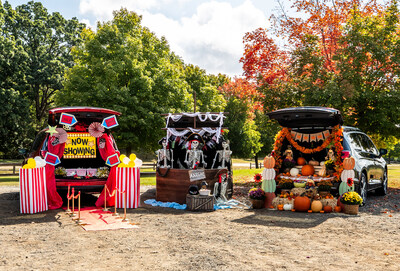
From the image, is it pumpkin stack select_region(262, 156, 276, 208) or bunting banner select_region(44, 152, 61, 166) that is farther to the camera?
pumpkin stack select_region(262, 156, 276, 208)

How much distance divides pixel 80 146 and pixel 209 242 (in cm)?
648

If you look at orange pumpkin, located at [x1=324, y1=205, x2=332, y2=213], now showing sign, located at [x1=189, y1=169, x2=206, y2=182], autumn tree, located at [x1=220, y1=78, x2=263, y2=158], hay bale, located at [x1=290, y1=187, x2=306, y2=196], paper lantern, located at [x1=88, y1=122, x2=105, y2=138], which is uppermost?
autumn tree, located at [x1=220, y1=78, x2=263, y2=158]

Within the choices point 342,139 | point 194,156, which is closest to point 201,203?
point 194,156

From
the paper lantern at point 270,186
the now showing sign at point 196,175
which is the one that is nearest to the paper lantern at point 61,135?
the now showing sign at point 196,175

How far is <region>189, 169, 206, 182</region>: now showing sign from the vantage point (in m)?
10.7

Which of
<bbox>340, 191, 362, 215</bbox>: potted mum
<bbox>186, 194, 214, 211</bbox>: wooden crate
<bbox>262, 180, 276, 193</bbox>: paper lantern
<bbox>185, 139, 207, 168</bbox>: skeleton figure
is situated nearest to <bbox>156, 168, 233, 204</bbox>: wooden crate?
<bbox>185, 139, 207, 168</bbox>: skeleton figure

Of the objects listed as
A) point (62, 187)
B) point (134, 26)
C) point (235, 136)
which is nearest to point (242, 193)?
point (62, 187)

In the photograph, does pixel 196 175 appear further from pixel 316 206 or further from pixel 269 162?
pixel 316 206

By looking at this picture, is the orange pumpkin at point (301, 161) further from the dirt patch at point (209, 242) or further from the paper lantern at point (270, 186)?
the dirt patch at point (209, 242)

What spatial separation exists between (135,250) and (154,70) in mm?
18002

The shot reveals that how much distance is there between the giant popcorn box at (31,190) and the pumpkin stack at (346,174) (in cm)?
750

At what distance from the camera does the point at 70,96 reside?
21.3 m

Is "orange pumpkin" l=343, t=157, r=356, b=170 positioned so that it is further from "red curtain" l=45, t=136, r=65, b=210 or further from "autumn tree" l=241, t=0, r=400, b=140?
"red curtain" l=45, t=136, r=65, b=210

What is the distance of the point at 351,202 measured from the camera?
30.1 ft
